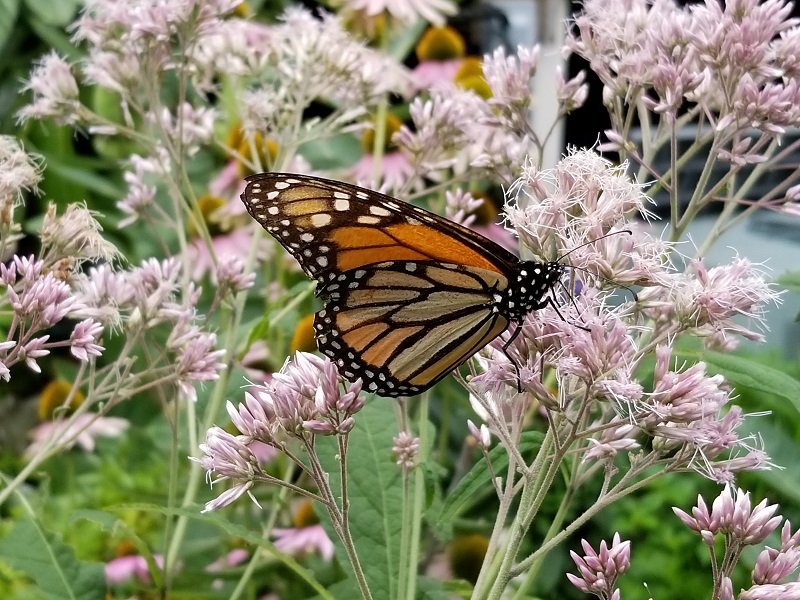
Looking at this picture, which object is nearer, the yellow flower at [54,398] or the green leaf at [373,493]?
the green leaf at [373,493]

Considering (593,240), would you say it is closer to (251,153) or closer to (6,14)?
(251,153)

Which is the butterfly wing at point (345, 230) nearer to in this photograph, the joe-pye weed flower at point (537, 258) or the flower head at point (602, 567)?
the joe-pye weed flower at point (537, 258)

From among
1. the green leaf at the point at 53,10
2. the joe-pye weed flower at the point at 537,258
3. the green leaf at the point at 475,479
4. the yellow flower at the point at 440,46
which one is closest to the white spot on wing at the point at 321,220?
the joe-pye weed flower at the point at 537,258

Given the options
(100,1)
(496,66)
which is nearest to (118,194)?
(100,1)

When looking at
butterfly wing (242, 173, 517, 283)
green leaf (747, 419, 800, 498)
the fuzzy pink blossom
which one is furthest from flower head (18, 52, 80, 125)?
green leaf (747, 419, 800, 498)

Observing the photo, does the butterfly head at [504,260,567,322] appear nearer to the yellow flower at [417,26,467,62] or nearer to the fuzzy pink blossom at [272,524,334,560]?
the fuzzy pink blossom at [272,524,334,560]

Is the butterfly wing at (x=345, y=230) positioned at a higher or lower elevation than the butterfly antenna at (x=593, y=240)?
lower

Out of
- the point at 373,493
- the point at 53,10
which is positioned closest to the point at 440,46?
the point at 53,10
